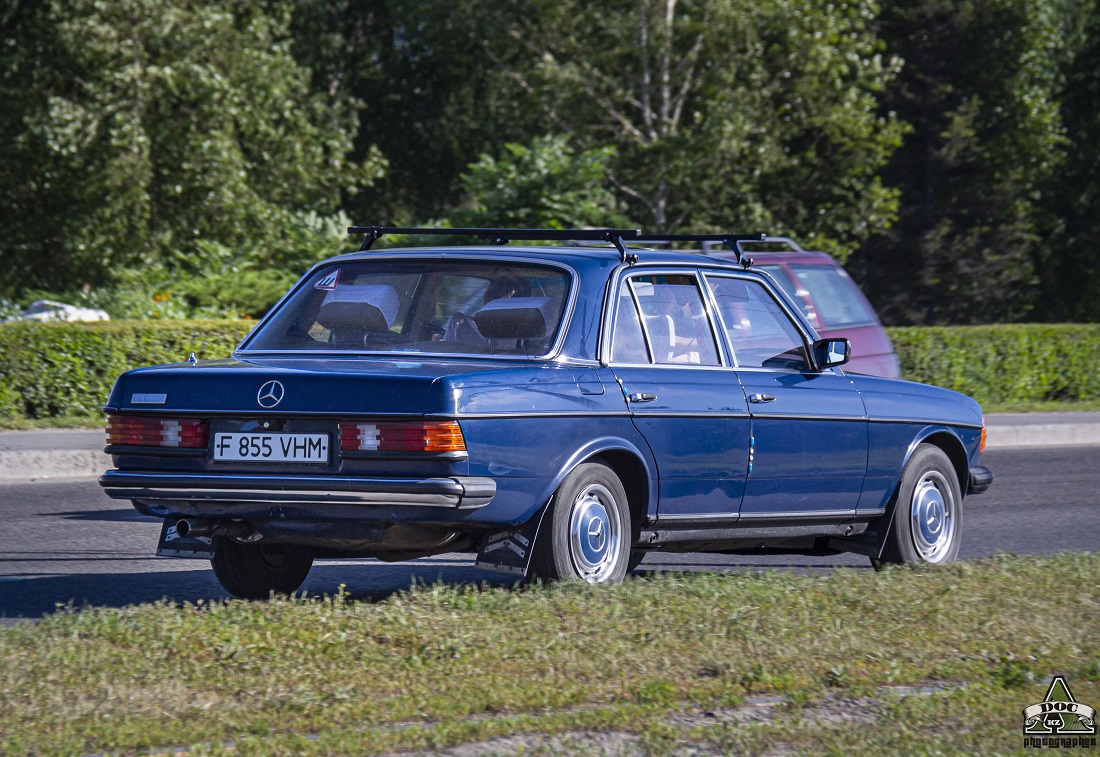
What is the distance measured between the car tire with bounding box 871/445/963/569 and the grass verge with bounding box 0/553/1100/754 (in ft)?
4.90

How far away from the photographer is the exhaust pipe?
6.10 meters

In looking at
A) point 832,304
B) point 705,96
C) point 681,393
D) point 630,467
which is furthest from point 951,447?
point 705,96

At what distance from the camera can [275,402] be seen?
5953 millimetres

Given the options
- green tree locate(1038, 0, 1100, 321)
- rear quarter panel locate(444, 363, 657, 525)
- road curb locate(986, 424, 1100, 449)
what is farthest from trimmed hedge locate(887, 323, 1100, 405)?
green tree locate(1038, 0, 1100, 321)

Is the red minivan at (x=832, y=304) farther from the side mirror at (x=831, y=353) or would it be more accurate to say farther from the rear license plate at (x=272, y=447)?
the rear license plate at (x=272, y=447)

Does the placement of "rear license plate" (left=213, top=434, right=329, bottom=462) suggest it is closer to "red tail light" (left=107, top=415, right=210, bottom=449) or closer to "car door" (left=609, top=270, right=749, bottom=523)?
"red tail light" (left=107, top=415, right=210, bottom=449)

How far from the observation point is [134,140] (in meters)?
26.8

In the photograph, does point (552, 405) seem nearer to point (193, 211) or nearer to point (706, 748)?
point (706, 748)

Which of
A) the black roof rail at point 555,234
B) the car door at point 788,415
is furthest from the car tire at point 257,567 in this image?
the car door at point 788,415

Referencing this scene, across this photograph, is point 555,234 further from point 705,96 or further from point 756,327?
point 705,96

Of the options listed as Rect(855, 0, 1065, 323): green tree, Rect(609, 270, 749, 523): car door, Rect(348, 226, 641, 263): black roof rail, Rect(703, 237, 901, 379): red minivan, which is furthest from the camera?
Rect(855, 0, 1065, 323): green tree

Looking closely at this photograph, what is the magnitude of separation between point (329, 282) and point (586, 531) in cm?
175

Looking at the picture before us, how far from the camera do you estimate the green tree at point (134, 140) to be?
1069 inches

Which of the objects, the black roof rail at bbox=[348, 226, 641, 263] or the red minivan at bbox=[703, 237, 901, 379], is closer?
the black roof rail at bbox=[348, 226, 641, 263]
